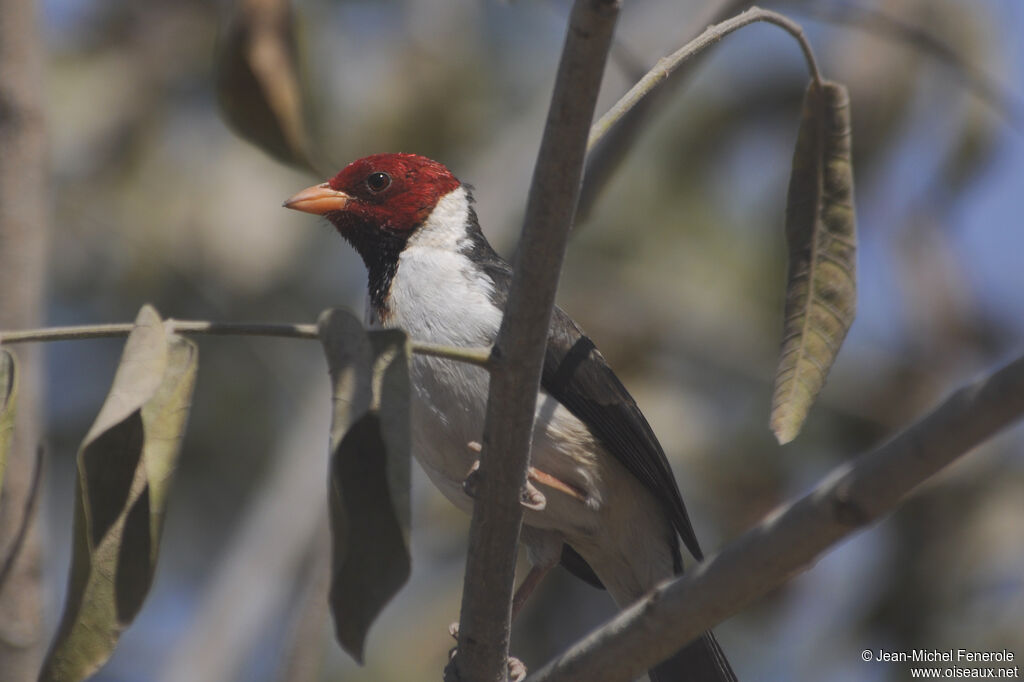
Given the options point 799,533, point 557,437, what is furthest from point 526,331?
point 557,437

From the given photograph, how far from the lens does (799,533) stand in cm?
204

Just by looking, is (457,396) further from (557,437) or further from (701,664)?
(701,664)

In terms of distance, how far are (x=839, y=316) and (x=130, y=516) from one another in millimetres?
1493

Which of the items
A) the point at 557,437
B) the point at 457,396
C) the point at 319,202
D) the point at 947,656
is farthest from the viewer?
the point at 947,656

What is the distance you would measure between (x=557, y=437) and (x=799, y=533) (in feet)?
5.90

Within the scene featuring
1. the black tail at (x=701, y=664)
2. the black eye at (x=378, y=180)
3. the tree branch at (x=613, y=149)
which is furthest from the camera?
the black eye at (x=378, y=180)

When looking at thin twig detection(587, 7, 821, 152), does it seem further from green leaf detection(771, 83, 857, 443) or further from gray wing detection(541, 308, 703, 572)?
gray wing detection(541, 308, 703, 572)

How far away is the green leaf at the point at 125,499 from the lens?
2.06 m

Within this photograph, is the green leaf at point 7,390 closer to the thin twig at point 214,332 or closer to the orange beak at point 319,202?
the thin twig at point 214,332

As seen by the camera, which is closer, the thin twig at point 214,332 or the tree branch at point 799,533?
the tree branch at point 799,533

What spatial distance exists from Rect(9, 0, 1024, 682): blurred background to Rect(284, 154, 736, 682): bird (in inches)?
37.6

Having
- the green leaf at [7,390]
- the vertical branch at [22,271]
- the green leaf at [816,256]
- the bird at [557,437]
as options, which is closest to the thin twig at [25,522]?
the vertical branch at [22,271]

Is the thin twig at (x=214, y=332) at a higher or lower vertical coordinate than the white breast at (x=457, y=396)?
lower

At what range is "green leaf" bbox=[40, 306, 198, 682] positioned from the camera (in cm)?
206
